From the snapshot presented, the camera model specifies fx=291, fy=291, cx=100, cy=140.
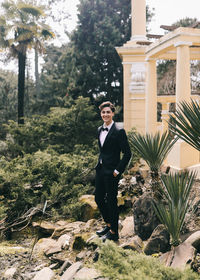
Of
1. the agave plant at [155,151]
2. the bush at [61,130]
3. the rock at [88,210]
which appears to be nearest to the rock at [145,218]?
the agave plant at [155,151]

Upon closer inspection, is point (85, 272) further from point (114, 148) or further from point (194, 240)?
point (114, 148)

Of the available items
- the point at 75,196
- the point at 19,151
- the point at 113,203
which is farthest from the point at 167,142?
the point at 19,151

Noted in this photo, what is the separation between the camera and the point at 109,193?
366 cm

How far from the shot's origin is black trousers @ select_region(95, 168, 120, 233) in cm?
364

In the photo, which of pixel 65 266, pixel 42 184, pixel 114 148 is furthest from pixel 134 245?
pixel 42 184

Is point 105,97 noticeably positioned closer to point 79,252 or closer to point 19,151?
point 19,151

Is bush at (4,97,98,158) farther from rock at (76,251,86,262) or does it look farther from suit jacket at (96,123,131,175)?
suit jacket at (96,123,131,175)

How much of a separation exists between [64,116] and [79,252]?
8.70 m

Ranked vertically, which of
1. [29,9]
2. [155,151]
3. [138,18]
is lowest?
[155,151]

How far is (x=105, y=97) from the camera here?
1714cm

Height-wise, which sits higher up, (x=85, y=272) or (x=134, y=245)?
(x=134, y=245)

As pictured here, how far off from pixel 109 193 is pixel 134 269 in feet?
4.29

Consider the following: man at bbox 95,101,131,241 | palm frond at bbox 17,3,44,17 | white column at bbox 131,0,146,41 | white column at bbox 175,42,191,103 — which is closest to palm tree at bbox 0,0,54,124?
palm frond at bbox 17,3,44,17

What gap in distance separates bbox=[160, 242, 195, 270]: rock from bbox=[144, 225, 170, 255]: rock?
40 cm
